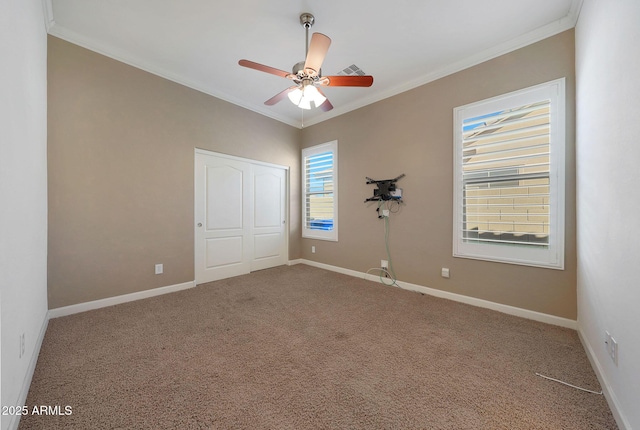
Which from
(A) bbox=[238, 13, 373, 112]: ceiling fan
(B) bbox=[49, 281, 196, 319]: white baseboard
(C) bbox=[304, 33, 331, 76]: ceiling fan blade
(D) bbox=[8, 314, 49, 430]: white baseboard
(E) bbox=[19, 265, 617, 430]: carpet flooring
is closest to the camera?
(D) bbox=[8, 314, 49, 430]: white baseboard

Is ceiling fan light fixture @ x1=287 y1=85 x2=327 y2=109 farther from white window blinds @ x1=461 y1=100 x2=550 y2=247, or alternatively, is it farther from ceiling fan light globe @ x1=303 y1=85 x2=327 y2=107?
white window blinds @ x1=461 y1=100 x2=550 y2=247

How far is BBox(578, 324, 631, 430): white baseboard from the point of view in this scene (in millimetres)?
1243

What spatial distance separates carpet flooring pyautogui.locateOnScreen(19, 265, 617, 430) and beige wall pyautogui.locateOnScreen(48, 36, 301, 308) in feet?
1.64

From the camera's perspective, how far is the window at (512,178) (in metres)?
2.38

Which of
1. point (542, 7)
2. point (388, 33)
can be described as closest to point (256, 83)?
point (388, 33)

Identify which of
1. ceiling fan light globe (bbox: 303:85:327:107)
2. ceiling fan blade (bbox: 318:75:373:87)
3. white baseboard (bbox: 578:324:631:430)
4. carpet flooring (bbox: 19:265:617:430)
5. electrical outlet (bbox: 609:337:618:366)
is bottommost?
carpet flooring (bbox: 19:265:617:430)

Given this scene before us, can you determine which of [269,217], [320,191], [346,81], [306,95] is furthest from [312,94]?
[269,217]

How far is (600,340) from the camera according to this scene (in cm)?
163

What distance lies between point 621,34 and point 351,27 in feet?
6.50

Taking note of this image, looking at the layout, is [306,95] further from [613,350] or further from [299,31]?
[613,350]

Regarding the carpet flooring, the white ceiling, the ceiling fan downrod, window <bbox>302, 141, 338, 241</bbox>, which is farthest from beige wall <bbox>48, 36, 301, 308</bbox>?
the ceiling fan downrod

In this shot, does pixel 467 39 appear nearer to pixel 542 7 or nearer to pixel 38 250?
pixel 542 7

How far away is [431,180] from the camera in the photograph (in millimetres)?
3227

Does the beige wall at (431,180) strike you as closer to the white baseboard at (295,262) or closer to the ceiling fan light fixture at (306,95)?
the white baseboard at (295,262)
